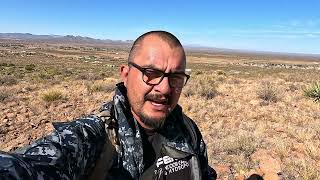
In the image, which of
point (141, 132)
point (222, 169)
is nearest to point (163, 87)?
point (141, 132)

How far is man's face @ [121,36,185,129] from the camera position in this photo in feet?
6.50

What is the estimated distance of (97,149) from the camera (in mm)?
1561

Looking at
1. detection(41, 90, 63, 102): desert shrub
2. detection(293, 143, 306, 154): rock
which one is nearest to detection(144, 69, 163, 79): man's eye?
detection(293, 143, 306, 154): rock

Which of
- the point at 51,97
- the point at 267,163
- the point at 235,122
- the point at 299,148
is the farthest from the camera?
the point at 51,97

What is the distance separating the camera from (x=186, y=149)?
2162 mm

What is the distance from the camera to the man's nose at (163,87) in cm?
200

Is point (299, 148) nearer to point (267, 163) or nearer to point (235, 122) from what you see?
point (267, 163)

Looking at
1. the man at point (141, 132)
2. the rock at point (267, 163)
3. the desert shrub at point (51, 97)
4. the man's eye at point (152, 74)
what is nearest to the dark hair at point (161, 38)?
the man at point (141, 132)

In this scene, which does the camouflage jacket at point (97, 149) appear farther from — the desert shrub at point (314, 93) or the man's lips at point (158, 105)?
the desert shrub at point (314, 93)

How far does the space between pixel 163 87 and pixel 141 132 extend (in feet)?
0.89

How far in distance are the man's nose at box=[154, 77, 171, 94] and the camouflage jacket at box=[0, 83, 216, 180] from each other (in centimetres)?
19

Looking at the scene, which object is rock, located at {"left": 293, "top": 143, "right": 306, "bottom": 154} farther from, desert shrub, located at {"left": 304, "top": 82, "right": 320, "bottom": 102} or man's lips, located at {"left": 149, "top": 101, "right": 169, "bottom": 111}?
desert shrub, located at {"left": 304, "top": 82, "right": 320, "bottom": 102}

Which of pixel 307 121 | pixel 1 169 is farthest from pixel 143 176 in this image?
pixel 307 121

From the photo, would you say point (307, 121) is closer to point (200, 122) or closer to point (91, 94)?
point (200, 122)
